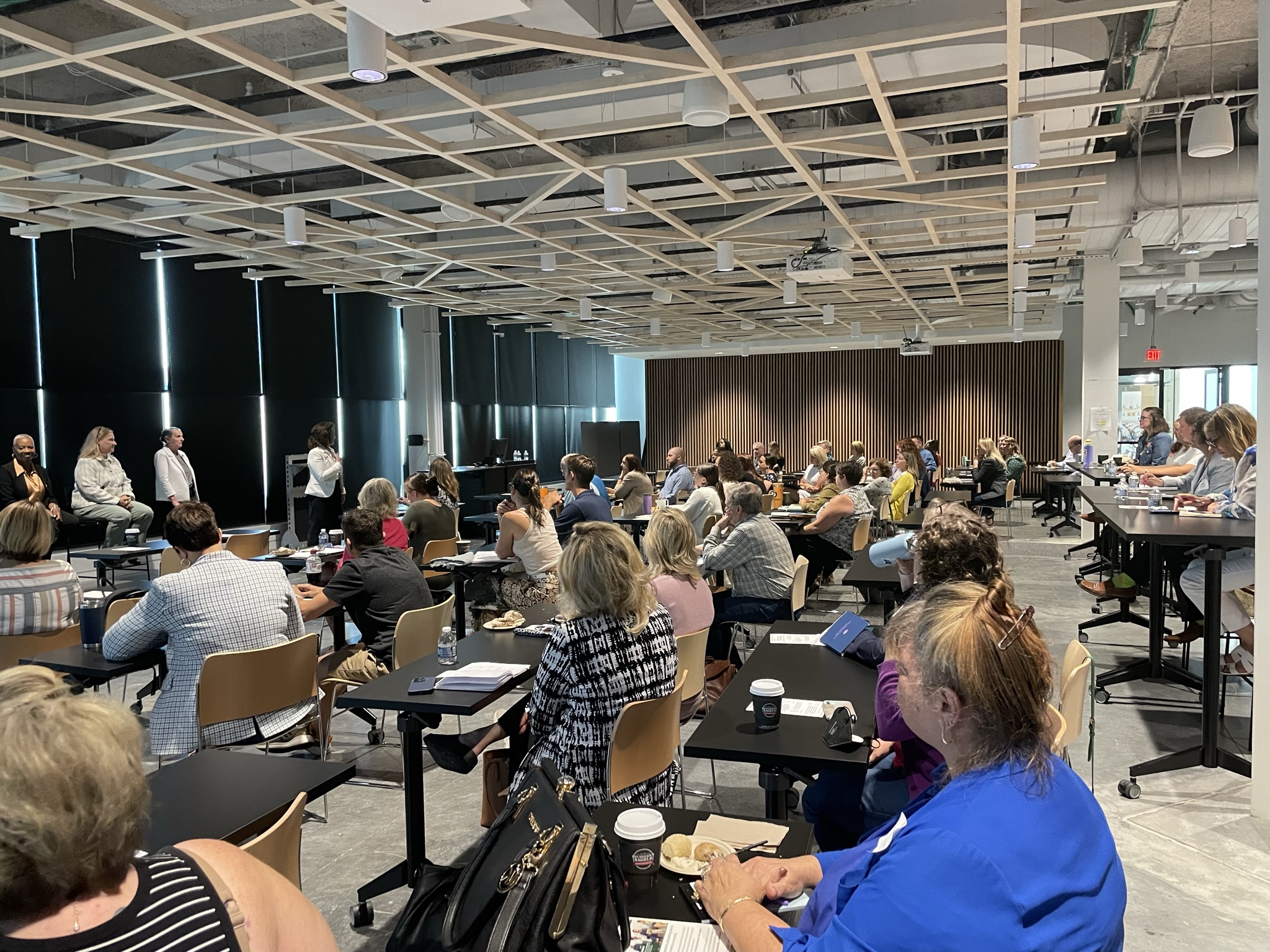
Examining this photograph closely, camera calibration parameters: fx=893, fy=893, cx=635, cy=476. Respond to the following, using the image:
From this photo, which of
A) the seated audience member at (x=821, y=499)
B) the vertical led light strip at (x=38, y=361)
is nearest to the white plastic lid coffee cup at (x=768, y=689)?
the seated audience member at (x=821, y=499)

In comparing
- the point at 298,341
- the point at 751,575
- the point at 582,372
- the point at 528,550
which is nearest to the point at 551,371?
the point at 582,372

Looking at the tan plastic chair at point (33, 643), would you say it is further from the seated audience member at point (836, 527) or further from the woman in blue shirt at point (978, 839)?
the seated audience member at point (836, 527)

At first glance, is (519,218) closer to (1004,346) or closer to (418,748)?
(418,748)

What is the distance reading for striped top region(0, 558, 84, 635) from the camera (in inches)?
154

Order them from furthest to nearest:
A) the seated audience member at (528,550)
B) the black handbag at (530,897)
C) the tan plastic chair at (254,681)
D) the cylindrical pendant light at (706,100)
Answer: the seated audience member at (528,550) < the cylindrical pendant light at (706,100) < the tan plastic chair at (254,681) < the black handbag at (530,897)

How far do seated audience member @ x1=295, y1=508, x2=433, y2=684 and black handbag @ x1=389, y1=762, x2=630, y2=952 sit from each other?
2.85 meters

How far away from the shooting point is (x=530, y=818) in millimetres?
1614

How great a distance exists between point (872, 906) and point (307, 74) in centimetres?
509

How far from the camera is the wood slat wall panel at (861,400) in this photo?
2011 centimetres

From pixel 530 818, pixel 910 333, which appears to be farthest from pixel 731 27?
pixel 910 333

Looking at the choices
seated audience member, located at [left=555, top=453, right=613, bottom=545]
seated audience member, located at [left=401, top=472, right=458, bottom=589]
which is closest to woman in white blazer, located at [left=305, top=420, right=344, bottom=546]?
seated audience member, located at [left=401, top=472, right=458, bottom=589]

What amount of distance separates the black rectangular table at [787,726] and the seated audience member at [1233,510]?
232cm

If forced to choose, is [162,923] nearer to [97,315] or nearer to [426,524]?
[426,524]

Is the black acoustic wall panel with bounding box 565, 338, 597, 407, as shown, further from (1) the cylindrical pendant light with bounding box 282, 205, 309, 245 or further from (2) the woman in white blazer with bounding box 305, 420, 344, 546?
(1) the cylindrical pendant light with bounding box 282, 205, 309, 245
